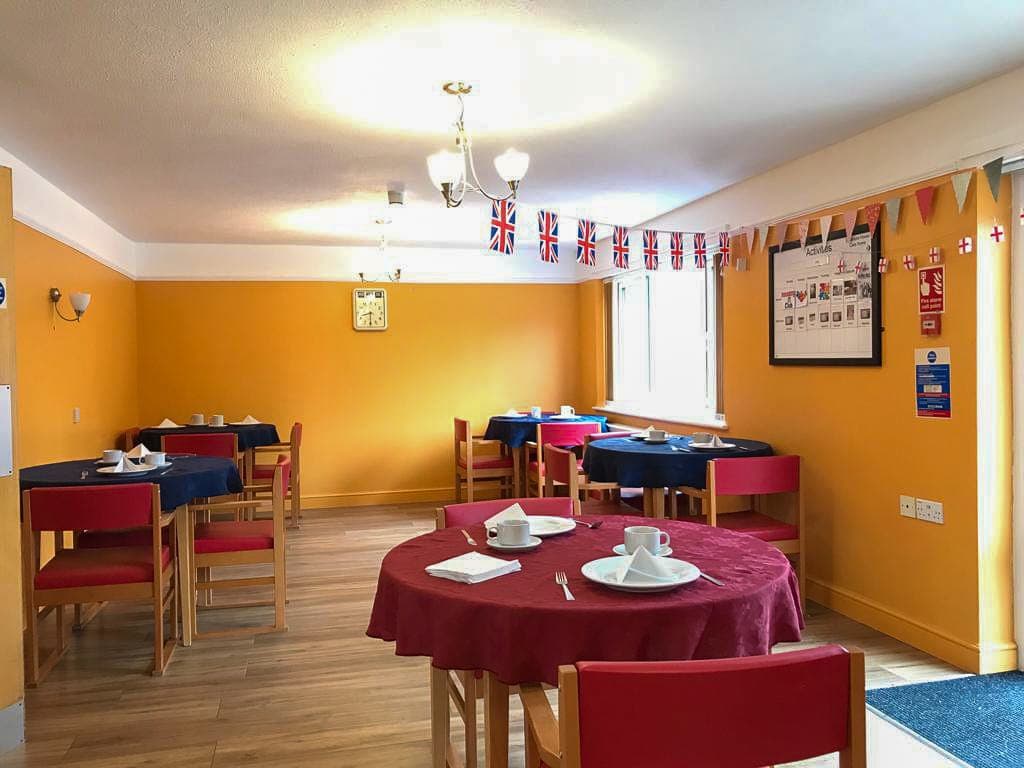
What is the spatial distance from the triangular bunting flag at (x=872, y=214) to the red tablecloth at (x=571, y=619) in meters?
2.40

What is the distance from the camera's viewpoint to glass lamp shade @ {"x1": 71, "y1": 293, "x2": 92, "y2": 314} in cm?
490

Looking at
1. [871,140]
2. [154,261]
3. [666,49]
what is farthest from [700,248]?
[154,261]

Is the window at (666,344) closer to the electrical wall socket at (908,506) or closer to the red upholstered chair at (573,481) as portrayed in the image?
the red upholstered chair at (573,481)

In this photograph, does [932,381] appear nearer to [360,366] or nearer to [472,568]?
[472,568]

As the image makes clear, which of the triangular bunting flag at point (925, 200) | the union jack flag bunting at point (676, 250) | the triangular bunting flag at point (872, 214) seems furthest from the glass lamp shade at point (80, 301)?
the triangular bunting flag at point (925, 200)

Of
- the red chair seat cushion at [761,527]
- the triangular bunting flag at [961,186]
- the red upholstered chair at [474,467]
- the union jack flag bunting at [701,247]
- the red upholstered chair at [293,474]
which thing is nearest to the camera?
the triangular bunting flag at [961,186]

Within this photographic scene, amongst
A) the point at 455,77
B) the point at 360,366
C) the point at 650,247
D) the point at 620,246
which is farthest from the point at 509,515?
the point at 360,366

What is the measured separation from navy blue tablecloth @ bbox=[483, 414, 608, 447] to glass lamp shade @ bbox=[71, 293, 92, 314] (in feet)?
10.4

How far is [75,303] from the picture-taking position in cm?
490

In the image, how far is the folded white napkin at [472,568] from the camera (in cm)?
187

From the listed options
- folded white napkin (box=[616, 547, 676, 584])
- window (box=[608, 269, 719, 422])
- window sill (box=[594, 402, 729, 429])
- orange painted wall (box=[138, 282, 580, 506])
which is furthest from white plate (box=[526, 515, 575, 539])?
orange painted wall (box=[138, 282, 580, 506])

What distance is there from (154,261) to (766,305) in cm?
520

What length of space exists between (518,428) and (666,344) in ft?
4.50

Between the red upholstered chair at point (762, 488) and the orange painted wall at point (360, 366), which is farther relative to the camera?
the orange painted wall at point (360, 366)
